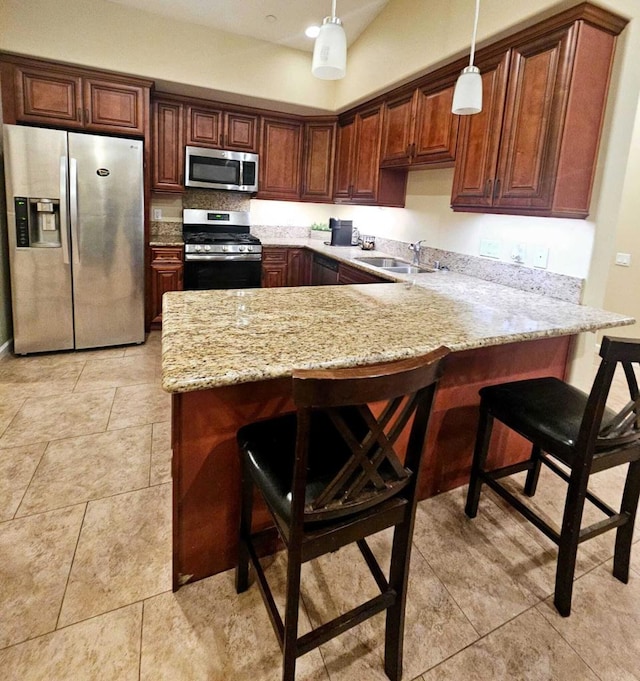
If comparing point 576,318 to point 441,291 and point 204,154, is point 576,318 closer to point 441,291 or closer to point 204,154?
point 441,291

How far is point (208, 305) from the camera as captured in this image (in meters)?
1.76

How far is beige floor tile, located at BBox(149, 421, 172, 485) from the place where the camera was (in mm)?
2146

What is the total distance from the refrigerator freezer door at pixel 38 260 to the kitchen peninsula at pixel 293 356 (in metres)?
2.32

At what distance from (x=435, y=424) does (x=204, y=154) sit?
364 centimetres

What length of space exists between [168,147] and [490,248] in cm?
320

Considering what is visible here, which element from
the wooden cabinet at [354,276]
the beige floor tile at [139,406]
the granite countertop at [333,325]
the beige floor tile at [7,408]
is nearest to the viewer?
the granite countertop at [333,325]

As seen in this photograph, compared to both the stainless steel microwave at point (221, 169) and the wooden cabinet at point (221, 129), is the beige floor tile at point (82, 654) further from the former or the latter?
the wooden cabinet at point (221, 129)

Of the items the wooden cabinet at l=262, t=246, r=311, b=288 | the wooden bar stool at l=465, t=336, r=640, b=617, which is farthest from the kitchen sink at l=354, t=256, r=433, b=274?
the wooden bar stool at l=465, t=336, r=640, b=617

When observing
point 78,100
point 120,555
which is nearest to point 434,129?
point 78,100

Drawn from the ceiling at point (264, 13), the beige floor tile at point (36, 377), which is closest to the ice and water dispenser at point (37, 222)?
the beige floor tile at point (36, 377)

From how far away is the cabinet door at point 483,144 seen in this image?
2432 mm

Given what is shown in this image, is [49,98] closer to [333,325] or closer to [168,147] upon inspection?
[168,147]

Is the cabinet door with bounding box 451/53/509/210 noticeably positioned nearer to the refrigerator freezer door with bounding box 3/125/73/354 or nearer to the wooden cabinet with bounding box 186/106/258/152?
the wooden cabinet with bounding box 186/106/258/152

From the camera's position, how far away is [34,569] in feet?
5.20
